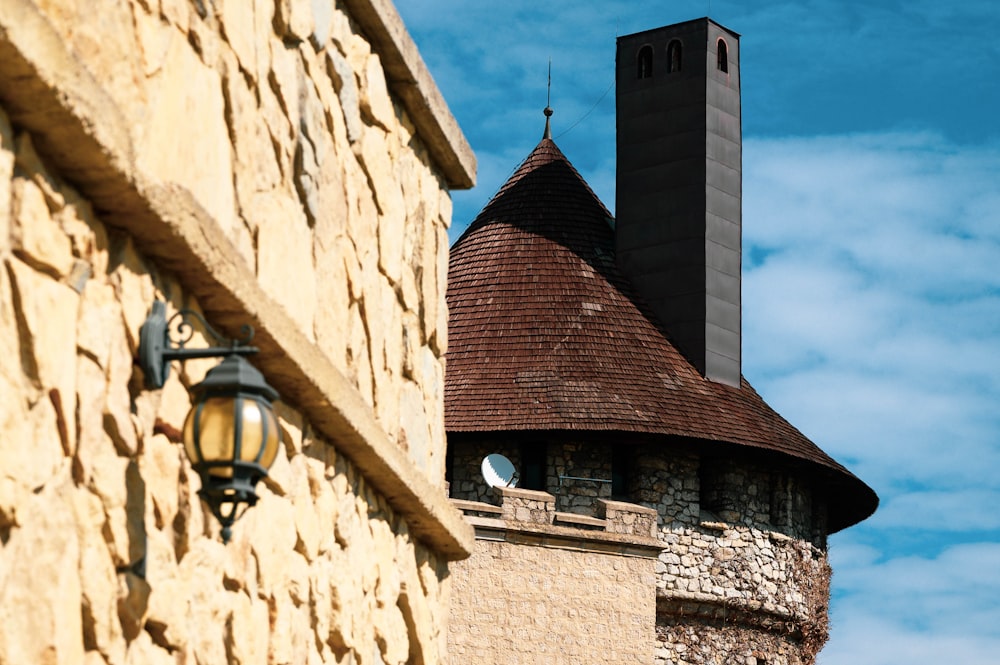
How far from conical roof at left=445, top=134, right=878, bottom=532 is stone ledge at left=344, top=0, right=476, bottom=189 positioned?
11.4 meters

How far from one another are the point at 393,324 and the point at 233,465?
6.85 feet

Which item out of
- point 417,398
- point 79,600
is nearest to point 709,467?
point 417,398

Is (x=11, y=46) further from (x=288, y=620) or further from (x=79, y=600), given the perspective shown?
(x=288, y=620)

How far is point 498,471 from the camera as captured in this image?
18062mm

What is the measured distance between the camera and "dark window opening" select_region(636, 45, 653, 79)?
840 inches

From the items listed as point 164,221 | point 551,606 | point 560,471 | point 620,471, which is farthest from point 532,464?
point 164,221

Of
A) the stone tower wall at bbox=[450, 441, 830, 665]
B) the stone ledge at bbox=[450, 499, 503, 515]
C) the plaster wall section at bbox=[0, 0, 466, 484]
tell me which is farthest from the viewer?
the stone tower wall at bbox=[450, 441, 830, 665]

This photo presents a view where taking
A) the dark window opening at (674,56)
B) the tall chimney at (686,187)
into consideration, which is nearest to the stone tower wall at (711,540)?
the tall chimney at (686,187)

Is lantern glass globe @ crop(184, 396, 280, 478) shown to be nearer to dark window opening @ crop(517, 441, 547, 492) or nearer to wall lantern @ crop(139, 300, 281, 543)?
wall lantern @ crop(139, 300, 281, 543)

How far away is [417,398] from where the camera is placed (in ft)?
21.2

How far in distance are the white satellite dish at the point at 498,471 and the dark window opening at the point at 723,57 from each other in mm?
6186

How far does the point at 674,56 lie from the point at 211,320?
17.3 metres

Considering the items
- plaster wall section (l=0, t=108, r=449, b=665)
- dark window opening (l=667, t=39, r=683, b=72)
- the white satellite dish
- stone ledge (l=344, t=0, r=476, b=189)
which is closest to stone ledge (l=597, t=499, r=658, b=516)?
the white satellite dish

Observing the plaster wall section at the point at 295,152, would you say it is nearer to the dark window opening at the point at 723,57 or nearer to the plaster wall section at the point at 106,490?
the plaster wall section at the point at 106,490
